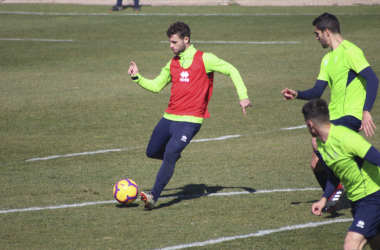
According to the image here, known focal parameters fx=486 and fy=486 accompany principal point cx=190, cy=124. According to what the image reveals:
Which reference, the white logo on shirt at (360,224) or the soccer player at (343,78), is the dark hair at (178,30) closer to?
the soccer player at (343,78)

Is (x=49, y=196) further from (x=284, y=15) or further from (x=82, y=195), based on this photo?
(x=284, y=15)

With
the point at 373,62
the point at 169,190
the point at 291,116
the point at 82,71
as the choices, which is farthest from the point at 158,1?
the point at 169,190

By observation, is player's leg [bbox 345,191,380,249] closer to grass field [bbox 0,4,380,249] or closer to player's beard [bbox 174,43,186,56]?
grass field [bbox 0,4,380,249]

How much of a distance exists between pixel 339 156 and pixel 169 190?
381 cm

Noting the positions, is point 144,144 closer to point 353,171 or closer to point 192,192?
point 192,192

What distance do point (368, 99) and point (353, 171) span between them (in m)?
1.53

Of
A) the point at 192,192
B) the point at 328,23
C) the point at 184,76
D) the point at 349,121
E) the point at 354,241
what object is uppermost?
the point at 328,23

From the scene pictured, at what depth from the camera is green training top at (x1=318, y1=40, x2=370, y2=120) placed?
21.0ft

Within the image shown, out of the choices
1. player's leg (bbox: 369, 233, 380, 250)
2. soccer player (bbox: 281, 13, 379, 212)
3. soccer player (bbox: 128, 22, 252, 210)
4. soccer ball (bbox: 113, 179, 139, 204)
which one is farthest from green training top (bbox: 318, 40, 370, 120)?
soccer ball (bbox: 113, 179, 139, 204)

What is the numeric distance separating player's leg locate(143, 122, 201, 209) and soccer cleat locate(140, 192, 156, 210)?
0.06 meters

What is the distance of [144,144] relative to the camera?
11.1 m

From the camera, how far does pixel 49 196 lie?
25.2 feet

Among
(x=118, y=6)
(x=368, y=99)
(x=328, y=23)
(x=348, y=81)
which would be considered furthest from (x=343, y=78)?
(x=118, y=6)

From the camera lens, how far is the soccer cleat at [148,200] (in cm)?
688
